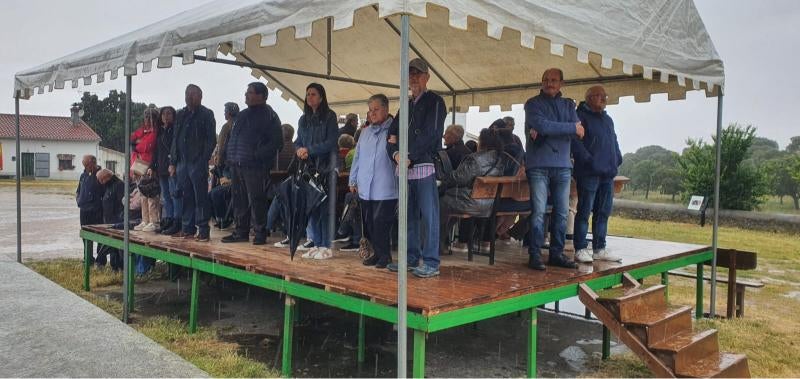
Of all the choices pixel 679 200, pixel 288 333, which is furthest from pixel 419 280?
pixel 679 200

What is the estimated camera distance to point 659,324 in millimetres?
4297

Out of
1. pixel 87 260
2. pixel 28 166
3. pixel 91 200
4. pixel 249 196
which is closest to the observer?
pixel 249 196

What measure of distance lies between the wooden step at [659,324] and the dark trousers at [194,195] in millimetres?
4165

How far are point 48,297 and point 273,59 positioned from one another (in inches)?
170

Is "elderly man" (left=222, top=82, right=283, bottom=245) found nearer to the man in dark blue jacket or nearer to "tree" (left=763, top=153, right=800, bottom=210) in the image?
the man in dark blue jacket

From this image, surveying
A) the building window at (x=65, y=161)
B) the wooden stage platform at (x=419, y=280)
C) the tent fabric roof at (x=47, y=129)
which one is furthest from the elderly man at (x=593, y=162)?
the building window at (x=65, y=161)

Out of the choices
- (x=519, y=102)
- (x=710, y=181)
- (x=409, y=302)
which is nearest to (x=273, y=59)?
(x=519, y=102)

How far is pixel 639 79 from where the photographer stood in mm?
7445

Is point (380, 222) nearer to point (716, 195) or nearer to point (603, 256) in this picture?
point (603, 256)

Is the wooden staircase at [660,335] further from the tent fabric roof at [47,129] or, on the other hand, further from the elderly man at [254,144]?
the tent fabric roof at [47,129]

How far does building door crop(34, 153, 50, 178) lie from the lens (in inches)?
1737

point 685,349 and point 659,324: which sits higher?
point 659,324

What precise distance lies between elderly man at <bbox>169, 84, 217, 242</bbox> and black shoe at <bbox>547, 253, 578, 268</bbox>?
11.3 ft

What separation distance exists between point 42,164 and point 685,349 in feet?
161
